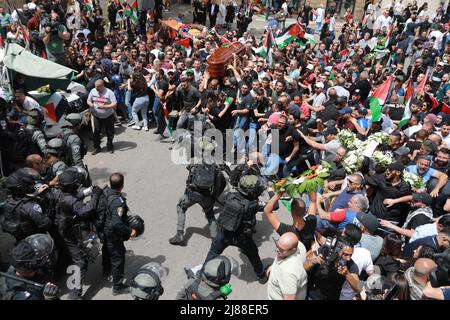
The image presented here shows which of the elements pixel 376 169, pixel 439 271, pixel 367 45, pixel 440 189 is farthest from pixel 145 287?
pixel 367 45

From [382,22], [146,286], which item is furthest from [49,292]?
[382,22]

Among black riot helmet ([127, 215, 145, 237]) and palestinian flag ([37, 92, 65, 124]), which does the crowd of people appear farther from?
palestinian flag ([37, 92, 65, 124])

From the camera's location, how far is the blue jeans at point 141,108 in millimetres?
9453

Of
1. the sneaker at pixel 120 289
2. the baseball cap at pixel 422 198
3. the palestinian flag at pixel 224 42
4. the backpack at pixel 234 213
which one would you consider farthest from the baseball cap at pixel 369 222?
the palestinian flag at pixel 224 42

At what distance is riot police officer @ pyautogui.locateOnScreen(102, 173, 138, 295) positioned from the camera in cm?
456

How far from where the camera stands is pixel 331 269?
3.77 meters

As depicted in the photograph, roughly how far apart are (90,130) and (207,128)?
131 inches

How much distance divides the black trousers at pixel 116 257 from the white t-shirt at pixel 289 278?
1.97 m

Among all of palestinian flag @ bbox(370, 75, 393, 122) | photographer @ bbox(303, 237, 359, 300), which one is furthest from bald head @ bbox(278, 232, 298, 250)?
palestinian flag @ bbox(370, 75, 393, 122)

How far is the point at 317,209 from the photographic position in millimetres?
5223

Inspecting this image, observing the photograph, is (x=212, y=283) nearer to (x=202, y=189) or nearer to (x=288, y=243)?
(x=288, y=243)

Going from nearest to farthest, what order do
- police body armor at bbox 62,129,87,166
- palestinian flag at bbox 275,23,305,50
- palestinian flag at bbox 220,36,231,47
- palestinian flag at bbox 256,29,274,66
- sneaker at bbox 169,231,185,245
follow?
sneaker at bbox 169,231,185,245 → police body armor at bbox 62,129,87,166 → palestinian flag at bbox 256,29,274,66 → palestinian flag at bbox 220,36,231,47 → palestinian flag at bbox 275,23,305,50

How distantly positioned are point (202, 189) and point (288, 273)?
2321mm

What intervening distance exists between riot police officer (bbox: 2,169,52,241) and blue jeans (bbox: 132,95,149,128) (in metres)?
5.18
